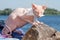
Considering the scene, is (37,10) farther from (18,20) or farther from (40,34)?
(18,20)

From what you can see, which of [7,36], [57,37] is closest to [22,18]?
[7,36]

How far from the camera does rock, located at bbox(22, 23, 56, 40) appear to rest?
228 centimetres

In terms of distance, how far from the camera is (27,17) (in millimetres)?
2514

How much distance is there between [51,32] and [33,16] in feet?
0.92

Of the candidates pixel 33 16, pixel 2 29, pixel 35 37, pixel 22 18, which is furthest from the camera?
pixel 2 29

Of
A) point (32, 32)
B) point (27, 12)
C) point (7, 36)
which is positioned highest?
point (27, 12)

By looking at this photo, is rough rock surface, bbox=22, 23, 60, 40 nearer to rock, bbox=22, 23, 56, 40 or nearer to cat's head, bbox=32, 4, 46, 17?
rock, bbox=22, 23, 56, 40

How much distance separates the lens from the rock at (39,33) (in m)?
2.28

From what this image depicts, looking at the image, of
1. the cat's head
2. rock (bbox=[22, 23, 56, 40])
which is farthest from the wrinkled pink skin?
rock (bbox=[22, 23, 56, 40])

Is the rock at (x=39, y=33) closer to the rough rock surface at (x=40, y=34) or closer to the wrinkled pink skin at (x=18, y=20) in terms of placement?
the rough rock surface at (x=40, y=34)

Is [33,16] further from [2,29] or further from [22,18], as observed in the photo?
[2,29]

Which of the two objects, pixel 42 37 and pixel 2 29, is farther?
pixel 2 29

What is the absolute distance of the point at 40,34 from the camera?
230 centimetres

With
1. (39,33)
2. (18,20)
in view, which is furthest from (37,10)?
(18,20)
